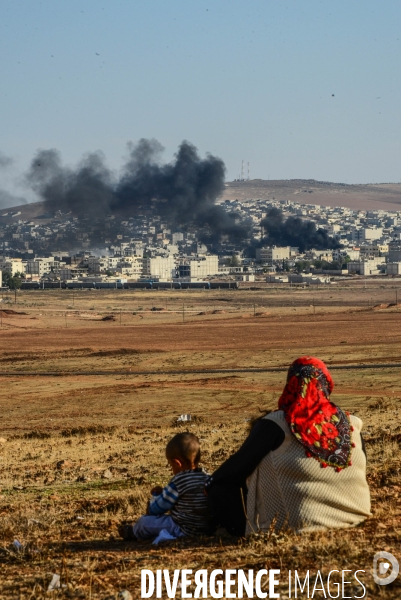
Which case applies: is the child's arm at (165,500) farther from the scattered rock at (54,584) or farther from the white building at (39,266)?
the white building at (39,266)

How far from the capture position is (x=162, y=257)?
128 metres

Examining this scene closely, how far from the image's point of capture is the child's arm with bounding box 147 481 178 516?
217 inches

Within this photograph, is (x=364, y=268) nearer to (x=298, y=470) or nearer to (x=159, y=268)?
(x=159, y=268)

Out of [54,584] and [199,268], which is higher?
[199,268]

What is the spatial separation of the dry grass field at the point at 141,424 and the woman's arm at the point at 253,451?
36cm

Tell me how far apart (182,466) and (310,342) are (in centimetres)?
2668

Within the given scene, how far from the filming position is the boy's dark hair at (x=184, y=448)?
545cm

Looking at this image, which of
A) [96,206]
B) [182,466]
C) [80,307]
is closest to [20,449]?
[182,466]

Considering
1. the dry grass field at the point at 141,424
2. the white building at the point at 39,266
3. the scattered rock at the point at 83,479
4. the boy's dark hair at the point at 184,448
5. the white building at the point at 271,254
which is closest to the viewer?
the dry grass field at the point at 141,424

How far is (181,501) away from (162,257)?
123 meters

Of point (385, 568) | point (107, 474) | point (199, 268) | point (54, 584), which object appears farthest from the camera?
point (199, 268)

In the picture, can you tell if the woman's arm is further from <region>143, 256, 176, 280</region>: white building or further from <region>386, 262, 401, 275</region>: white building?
<region>143, 256, 176, 280</region>: white building

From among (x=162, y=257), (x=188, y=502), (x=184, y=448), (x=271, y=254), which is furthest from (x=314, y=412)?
(x=271, y=254)

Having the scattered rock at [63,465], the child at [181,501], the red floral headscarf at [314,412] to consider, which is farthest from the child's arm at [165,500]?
the scattered rock at [63,465]
